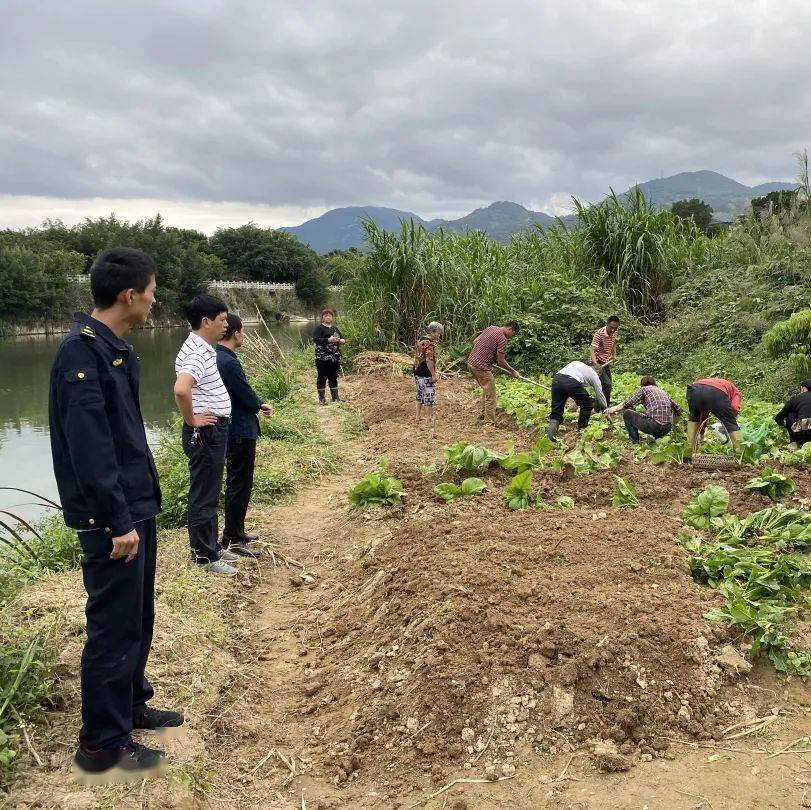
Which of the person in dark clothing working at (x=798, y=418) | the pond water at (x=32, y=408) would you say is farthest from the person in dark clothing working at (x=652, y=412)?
the pond water at (x=32, y=408)

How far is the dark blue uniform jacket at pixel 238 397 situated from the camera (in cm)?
466

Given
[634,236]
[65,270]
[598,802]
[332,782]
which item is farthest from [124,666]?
[65,270]

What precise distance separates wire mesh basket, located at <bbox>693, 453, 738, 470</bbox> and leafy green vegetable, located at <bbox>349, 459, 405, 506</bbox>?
2.65m

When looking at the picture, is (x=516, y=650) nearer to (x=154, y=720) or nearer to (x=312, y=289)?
(x=154, y=720)

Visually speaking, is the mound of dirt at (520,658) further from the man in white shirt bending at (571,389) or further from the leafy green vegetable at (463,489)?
the man in white shirt bending at (571,389)

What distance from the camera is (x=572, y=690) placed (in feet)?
9.62

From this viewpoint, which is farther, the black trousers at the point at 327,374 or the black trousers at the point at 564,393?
the black trousers at the point at 327,374

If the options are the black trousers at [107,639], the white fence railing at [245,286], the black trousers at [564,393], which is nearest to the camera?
the black trousers at [107,639]

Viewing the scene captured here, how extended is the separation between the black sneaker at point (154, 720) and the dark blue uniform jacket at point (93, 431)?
3.00 feet

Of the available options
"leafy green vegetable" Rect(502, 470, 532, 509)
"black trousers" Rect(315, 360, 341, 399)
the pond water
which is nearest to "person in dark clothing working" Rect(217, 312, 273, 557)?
"leafy green vegetable" Rect(502, 470, 532, 509)

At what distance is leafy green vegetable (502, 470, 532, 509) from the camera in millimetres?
5016

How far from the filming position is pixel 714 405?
6.32 metres

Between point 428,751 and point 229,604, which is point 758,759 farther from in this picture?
point 229,604

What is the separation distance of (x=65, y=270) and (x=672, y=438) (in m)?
45.3
